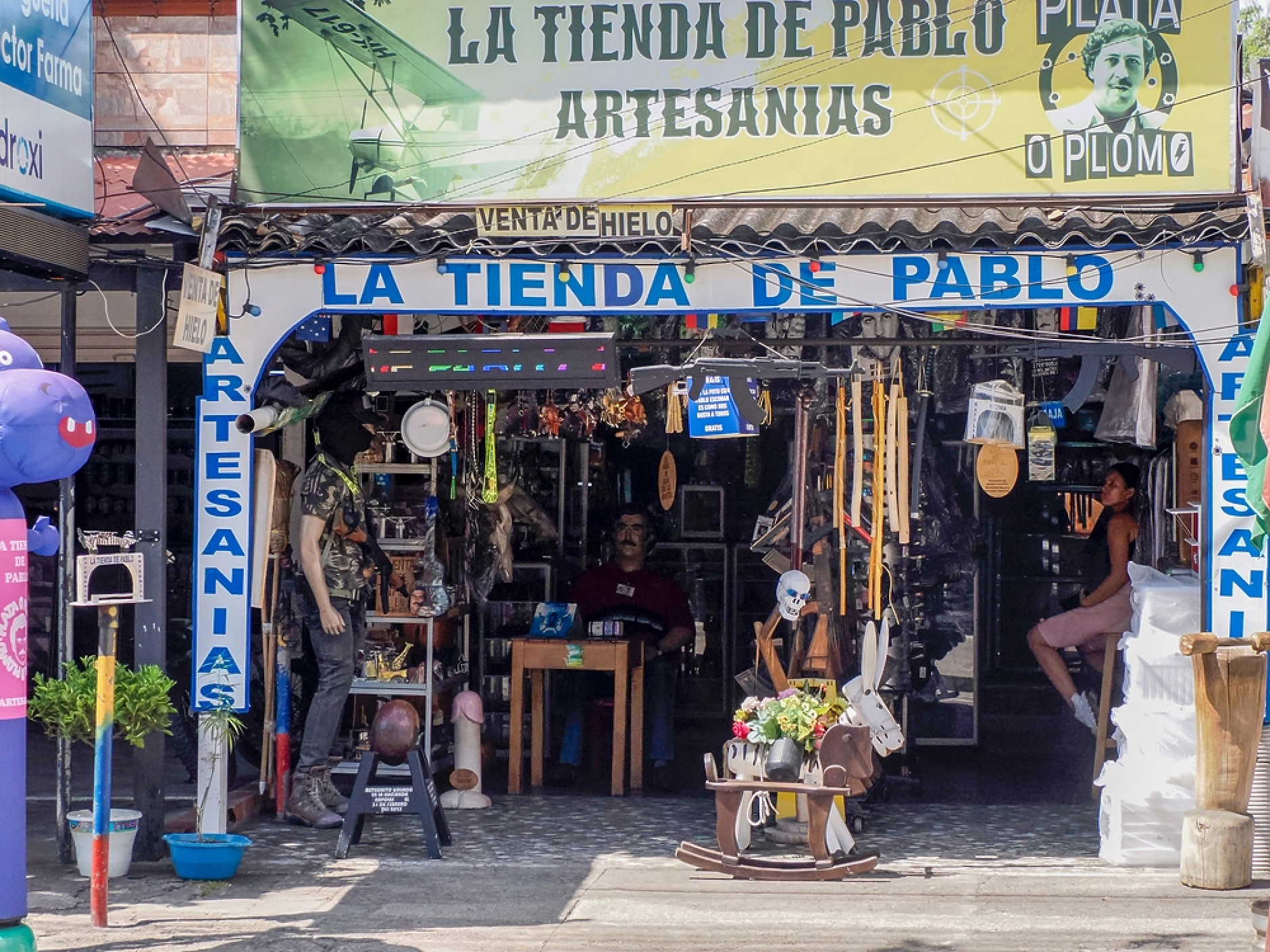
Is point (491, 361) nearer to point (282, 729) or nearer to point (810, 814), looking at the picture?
point (282, 729)

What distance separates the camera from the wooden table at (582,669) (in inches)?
389

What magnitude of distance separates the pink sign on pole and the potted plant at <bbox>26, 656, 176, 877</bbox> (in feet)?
4.92

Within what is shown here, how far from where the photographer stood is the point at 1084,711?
10.0 metres

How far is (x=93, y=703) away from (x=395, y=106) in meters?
3.51

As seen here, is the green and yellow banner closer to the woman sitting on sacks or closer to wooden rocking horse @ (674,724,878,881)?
the woman sitting on sacks

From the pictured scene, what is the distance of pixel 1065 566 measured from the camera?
39.9 feet

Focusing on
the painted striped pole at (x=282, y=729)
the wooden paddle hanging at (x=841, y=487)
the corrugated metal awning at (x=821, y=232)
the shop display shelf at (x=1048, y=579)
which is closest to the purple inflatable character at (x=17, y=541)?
the corrugated metal awning at (x=821, y=232)

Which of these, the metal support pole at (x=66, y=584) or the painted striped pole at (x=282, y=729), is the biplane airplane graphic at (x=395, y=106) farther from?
the painted striped pole at (x=282, y=729)

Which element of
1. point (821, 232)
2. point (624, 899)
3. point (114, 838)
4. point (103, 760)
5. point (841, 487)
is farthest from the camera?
point (841, 487)

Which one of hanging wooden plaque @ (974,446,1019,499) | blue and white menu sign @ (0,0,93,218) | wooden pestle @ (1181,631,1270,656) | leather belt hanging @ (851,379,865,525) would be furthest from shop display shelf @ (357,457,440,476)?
wooden pestle @ (1181,631,1270,656)

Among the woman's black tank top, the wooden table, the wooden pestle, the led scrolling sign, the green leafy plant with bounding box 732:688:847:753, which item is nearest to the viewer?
the wooden pestle

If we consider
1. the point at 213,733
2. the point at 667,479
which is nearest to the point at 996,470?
the point at 667,479

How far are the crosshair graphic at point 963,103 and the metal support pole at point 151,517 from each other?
4217 millimetres

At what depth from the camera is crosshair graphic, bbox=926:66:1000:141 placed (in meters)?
8.35
